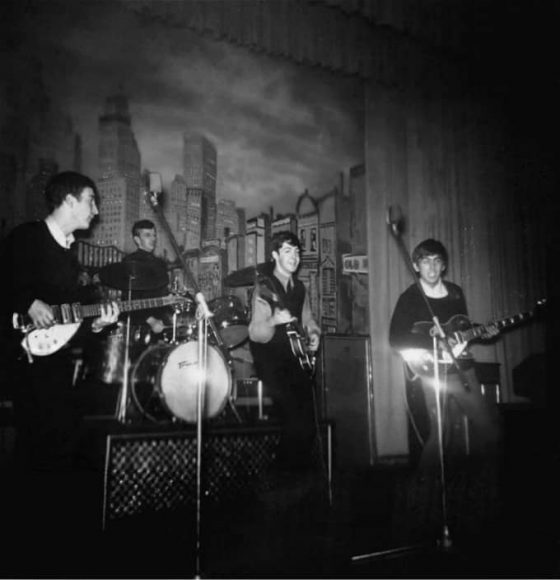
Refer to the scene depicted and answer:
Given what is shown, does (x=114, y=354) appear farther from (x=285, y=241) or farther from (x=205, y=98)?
(x=205, y=98)

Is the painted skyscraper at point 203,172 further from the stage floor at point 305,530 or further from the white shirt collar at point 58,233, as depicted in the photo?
the stage floor at point 305,530

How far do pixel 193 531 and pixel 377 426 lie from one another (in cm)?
271

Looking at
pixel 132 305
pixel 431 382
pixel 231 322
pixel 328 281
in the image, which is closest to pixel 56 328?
pixel 132 305

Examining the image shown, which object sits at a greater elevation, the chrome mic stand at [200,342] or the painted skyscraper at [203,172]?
the painted skyscraper at [203,172]

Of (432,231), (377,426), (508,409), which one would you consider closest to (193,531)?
(508,409)

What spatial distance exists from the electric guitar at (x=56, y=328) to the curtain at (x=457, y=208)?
290 centimetres

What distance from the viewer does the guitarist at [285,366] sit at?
336cm

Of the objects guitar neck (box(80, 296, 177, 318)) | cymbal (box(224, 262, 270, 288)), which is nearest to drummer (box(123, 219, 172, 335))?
guitar neck (box(80, 296, 177, 318))

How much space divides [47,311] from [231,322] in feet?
4.53

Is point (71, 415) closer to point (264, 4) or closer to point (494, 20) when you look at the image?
point (264, 4)

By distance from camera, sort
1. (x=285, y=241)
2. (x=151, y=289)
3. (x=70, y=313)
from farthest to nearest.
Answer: (x=285, y=241) < (x=151, y=289) < (x=70, y=313)

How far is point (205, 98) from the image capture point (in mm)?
4609

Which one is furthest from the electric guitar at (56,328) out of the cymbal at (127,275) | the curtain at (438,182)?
the curtain at (438,182)

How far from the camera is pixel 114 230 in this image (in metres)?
4.21
